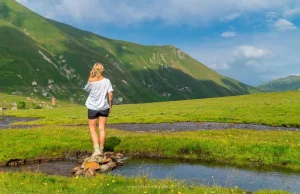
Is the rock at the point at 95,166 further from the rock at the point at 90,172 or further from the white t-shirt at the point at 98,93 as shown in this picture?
the white t-shirt at the point at 98,93

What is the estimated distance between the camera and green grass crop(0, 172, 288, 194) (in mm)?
11859

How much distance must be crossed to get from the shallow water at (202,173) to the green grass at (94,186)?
2.25 metres

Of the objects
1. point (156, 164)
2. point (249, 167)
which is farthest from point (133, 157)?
point (249, 167)

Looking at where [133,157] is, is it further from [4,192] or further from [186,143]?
[4,192]

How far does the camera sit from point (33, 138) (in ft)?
83.0

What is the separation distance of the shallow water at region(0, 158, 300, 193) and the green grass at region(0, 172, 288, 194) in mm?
2250

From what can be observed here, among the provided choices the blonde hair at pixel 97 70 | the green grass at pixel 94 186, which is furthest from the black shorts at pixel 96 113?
the green grass at pixel 94 186

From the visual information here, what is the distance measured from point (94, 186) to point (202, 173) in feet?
25.3

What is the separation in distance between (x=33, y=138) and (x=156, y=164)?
467 inches

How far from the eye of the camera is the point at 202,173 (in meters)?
17.8

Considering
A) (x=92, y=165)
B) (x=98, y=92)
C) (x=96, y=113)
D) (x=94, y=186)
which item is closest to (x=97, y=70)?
(x=98, y=92)

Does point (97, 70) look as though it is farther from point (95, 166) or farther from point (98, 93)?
point (95, 166)

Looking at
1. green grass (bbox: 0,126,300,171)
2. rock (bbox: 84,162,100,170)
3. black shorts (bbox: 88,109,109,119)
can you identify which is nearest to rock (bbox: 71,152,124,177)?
rock (bbox: 84,162,100,170)

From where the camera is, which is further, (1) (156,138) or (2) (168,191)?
(1) (156,138)
